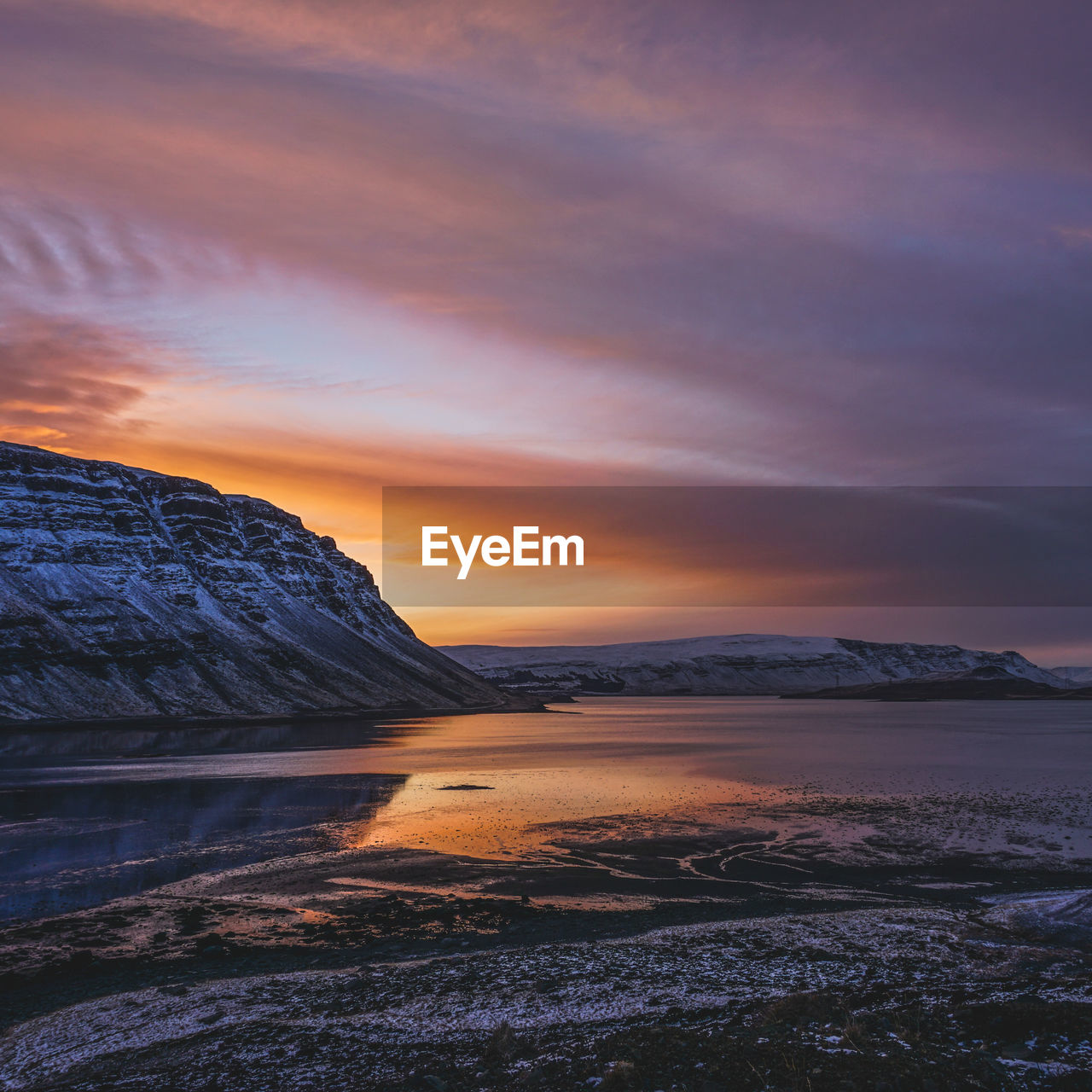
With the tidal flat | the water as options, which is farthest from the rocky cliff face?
the tidal flat

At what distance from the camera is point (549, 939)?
67.5 feet

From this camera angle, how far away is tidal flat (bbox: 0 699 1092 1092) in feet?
44.2

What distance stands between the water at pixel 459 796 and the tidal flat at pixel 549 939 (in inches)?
13.1

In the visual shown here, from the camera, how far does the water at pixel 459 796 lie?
3222 cm

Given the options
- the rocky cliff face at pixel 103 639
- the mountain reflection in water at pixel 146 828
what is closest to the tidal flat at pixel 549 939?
the mountain reflection in water at pixel 146 828

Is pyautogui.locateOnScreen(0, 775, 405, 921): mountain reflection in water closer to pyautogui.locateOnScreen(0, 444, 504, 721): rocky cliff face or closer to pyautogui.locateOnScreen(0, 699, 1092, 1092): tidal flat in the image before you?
pyautogui.locateOnScreen(0, 699, 1092, 1092): tidal flat

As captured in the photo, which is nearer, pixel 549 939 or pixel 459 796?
pixel 549 939

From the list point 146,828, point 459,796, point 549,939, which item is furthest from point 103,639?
point 549,939

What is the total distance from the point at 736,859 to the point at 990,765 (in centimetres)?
4372

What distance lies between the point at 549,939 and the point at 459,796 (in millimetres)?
29388

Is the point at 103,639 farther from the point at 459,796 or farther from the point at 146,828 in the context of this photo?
the point at 146,828

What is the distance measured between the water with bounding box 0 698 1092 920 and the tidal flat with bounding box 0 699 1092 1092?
13.1 inches

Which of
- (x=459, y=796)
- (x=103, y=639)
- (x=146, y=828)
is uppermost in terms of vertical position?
(x=103, y=639)

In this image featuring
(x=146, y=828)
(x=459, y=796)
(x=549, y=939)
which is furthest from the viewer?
(x=459, y=796)
